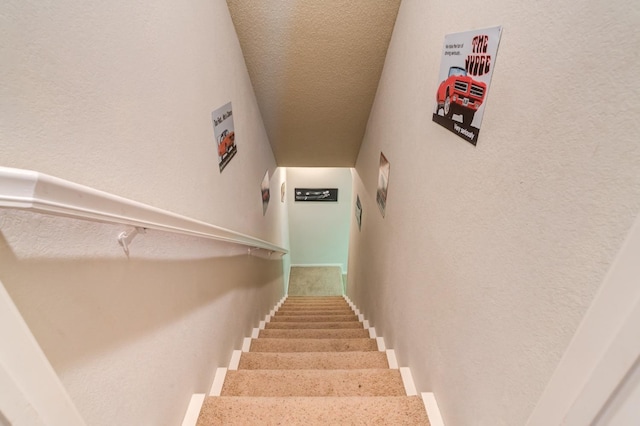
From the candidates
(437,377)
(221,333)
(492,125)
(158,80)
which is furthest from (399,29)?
(221,333)

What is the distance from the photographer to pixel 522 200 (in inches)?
27.0

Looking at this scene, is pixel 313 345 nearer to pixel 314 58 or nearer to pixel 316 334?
pixel 316 334

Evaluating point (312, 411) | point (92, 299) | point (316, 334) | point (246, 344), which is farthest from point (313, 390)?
point (92, 299)

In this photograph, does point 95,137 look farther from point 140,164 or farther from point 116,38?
point 116,38

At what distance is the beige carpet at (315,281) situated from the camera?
24.0 ft

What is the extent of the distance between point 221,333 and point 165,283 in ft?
2.58

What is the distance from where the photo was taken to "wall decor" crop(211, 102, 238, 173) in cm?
168

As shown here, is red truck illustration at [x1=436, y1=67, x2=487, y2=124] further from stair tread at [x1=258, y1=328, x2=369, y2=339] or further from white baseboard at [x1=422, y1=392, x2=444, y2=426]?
stair tread at [x1=258, y1=328, x2=369, y2=339]

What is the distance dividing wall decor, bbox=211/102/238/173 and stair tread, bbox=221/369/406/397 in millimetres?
1272

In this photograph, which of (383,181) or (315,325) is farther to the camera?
(315,325)

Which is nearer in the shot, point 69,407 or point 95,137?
point 69,407

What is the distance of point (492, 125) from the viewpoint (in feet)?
2.68

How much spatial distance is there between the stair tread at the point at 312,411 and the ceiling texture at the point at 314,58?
2.42 meters

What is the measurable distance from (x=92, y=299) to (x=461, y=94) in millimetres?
1293
